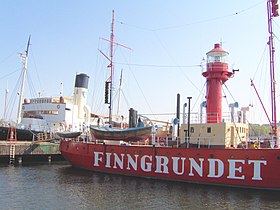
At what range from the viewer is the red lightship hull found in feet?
51.3

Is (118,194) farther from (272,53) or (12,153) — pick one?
(12,153)

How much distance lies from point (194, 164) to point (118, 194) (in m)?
4.86

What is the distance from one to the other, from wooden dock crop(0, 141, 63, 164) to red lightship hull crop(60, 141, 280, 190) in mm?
7630

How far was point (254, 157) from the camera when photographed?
15.8 meters

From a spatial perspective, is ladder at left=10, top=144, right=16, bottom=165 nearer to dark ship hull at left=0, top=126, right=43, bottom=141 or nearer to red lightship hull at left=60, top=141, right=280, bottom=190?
dark ship hull at left=0, top=126, right=43, bottom=141

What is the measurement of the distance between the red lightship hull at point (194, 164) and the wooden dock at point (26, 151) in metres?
7.63

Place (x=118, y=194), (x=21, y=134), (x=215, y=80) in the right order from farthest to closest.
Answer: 1. (x=21, y=134)
2. (x=215, y=80)
3. (x=118, y=194)

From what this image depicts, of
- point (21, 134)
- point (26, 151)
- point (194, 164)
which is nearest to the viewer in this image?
point (194, 164)

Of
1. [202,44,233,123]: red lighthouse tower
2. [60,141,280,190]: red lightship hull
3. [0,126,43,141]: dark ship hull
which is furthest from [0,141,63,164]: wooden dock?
[202,44,233,123]: red lighthouse tower

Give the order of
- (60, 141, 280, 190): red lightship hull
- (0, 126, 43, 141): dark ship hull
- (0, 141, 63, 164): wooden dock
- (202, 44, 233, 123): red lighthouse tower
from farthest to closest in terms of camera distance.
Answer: (0, 126, 43, 141): dark ship hull, (0, 141, 63, 164): wooden dock, (202, 44, 233, 123): red lighthouse tower, (60, 141, 280, 190): red lightship hull

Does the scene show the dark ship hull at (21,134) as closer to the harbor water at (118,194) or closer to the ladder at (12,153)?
the ladder at (12,153)

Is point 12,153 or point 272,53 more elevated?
point 272,53

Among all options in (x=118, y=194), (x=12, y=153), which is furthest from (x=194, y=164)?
(x=12, y=153)

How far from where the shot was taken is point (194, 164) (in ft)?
56.7
